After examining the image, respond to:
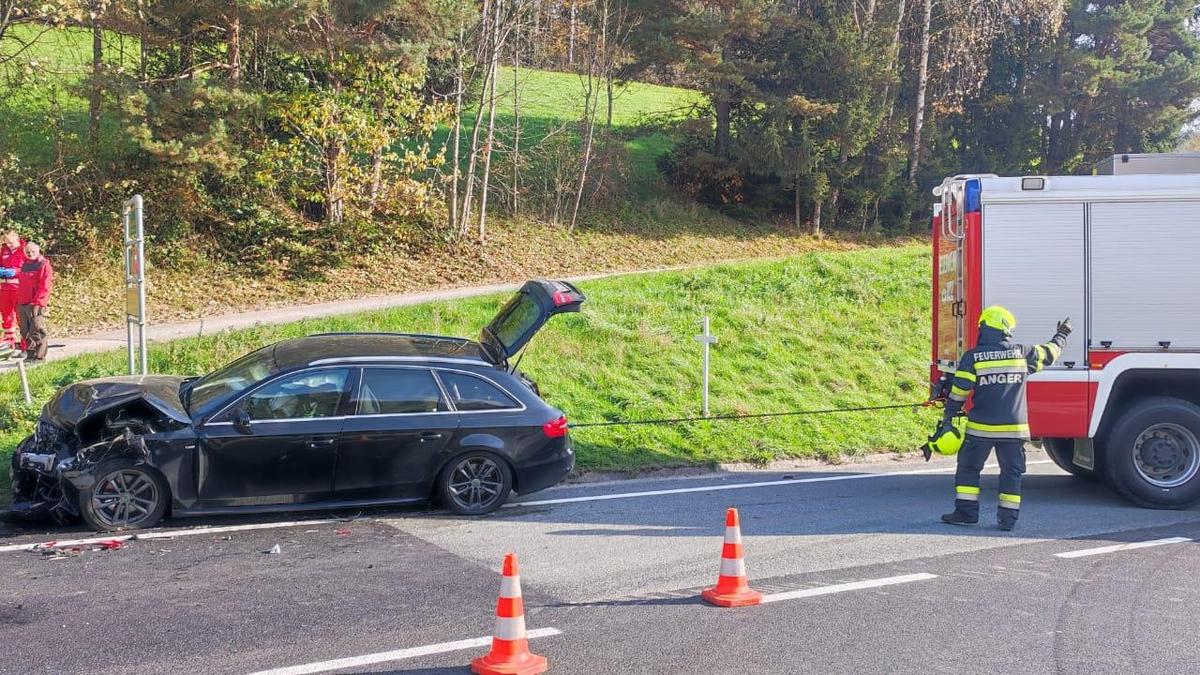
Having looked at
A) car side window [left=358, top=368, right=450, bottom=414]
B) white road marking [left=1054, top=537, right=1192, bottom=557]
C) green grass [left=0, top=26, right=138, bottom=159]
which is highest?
green grass [left=0, top=26, right=138, bottom=159]

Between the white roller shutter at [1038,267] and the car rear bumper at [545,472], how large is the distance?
4123 millimetres

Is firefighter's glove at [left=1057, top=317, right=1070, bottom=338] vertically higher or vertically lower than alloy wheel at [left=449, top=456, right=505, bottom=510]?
higher

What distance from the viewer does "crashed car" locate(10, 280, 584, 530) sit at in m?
7.99

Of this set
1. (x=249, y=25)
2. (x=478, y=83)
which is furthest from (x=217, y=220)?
(x=478, y=83)

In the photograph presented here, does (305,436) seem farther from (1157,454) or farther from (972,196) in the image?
(1157,454)

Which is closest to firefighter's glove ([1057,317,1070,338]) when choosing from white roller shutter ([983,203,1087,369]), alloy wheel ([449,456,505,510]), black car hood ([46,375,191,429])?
white roller shutter ([983,203,1087,369])

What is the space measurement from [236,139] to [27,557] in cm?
1268

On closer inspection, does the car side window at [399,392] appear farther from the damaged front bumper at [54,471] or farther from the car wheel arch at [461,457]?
the damaged front bumper at [54,471]

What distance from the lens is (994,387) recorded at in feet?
28.4

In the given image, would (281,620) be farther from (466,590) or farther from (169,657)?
(466,590)

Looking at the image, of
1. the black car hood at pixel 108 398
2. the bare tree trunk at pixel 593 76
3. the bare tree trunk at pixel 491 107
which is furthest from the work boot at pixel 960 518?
the bare tree trunk at pixel 593 76

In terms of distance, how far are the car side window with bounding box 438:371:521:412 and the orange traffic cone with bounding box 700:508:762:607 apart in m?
3.16

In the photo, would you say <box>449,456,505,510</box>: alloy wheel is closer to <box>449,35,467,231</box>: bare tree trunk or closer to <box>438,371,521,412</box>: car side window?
<box>438,371,521,412</box>: car side window

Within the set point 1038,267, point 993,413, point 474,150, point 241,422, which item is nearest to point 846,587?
point 993,413
